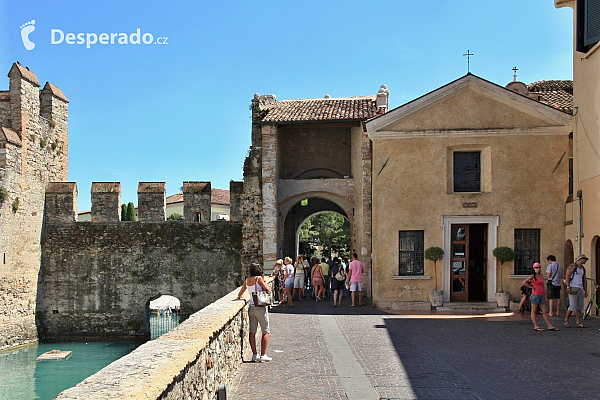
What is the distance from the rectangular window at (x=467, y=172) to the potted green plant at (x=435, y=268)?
2013 mm

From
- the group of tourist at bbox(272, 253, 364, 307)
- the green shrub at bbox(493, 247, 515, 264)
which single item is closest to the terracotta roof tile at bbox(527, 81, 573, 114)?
the green shrub at bbox(493, 247, 515, 264)

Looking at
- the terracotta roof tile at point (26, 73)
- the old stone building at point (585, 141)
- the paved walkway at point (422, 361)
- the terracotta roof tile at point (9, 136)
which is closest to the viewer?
the paved walkway at point (422, 361)

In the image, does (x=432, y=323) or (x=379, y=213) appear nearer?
(x=432, y=323)

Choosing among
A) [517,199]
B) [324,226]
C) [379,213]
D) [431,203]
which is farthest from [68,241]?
[324,226]

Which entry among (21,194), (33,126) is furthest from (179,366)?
(33,126)

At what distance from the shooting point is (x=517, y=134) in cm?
1688

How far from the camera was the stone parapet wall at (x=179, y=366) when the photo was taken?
3490 mm

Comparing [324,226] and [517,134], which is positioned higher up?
[517,134]

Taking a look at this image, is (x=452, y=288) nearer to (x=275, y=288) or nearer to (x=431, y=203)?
(x=431, y=203)

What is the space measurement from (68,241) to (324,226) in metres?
22.6

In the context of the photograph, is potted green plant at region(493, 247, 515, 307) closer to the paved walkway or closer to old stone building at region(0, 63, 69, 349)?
the paved walkway

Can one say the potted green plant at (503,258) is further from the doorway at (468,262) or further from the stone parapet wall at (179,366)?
the stone parapet wall at (179,366)

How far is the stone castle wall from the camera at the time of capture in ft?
74.6

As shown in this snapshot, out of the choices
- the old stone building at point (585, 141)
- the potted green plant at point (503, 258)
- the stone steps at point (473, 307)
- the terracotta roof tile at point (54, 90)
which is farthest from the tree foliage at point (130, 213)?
the old stone building at point (585, 141)
